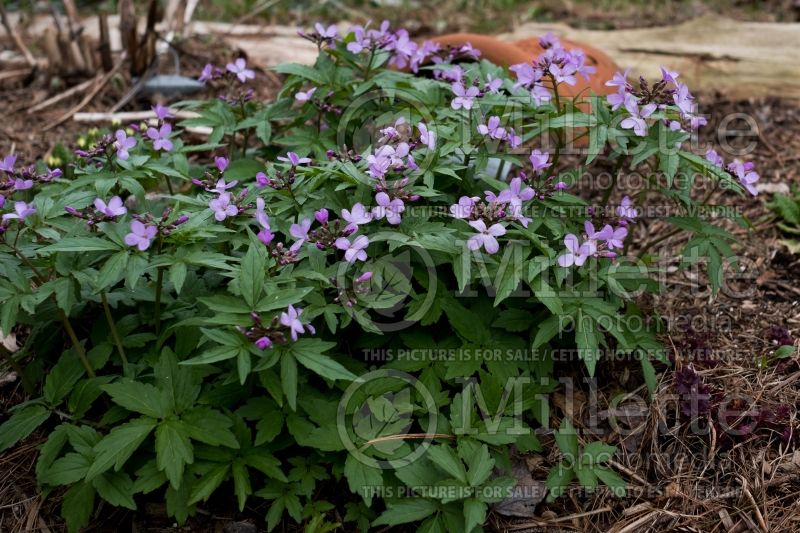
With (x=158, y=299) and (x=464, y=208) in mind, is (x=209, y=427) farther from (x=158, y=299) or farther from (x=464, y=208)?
(x=464, y=208)

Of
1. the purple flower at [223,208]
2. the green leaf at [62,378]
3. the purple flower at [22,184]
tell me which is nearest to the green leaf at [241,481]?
the green leaf at [62,378]

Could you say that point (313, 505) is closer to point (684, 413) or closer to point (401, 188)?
point (401, 188)

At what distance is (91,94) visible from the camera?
4645 millimetres

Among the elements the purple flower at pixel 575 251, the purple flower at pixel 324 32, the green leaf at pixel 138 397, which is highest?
the purple flower at pixel 324 32

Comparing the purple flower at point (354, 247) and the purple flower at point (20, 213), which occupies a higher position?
the purple flower at point (20, 213)

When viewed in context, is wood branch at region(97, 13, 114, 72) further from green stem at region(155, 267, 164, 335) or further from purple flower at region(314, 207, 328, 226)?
purple flower at region(314, 207, 328, 226)

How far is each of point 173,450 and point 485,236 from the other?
45.2 inches

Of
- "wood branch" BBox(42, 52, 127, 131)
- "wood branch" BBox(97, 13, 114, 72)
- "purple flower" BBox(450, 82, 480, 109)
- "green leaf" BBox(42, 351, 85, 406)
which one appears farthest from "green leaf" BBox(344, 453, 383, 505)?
"wood branch" BBox(97, 13, 114, 72)

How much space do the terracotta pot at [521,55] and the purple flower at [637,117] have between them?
50.9 inches

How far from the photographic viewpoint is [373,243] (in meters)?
2.45

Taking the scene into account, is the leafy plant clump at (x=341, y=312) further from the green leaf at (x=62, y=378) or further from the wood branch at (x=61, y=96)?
the wood branch at (x=61, y=96)

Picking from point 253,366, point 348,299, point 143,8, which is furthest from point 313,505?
point 143,8

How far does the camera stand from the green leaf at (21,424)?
2293mm

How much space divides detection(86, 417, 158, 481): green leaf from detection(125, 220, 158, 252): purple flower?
539mm
